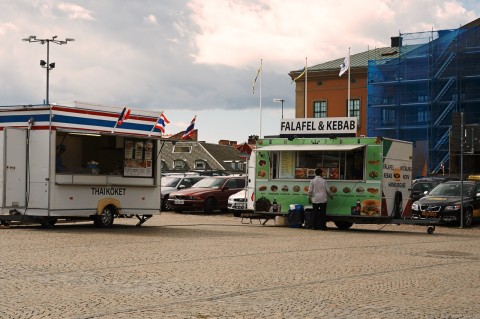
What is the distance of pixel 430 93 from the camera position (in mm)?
61219

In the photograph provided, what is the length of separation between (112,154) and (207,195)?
13625 mm

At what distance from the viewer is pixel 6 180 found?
21.9 metres

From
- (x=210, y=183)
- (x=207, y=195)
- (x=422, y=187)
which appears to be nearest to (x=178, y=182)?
(x=210, y=183)

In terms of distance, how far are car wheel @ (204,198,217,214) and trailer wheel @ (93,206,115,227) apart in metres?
13.9

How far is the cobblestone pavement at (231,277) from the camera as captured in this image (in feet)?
30.7

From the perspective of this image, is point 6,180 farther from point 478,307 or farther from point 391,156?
point 478,307

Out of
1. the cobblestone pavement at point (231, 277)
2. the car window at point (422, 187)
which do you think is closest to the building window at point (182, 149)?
the car window at point (422, 187)

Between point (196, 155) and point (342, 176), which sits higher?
point (196, 155)

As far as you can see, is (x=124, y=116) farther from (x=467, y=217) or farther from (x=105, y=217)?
(x=467, y=217)

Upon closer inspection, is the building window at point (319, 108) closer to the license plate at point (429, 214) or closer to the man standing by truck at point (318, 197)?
the license plate at point (429, 214)

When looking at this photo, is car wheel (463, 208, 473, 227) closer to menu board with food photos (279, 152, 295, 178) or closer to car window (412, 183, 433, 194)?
menu board with food photos (279, 152, 295, 178)

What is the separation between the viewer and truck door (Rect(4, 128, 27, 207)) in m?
21.9

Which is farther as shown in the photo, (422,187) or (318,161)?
(422,187)

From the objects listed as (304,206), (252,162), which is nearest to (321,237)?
(304,206)
